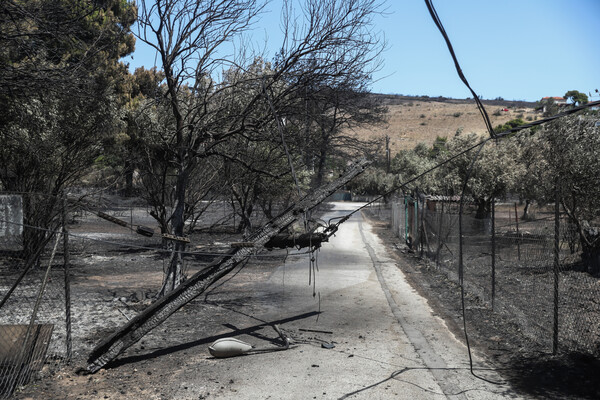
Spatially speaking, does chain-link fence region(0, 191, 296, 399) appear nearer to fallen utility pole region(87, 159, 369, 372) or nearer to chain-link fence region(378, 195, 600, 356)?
fallen utility pole region(87, 159, 369, 372)

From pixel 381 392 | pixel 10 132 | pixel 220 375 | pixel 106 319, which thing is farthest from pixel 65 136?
pixel 381 392

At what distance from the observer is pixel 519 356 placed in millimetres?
7137

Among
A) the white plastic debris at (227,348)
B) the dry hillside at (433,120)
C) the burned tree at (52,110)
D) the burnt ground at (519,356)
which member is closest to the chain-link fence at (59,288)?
the burned tree at (52,110)

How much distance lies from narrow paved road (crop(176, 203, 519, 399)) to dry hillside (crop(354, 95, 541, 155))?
9115 cm

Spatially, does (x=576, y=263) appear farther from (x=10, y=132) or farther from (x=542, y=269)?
(x=10, y=132)

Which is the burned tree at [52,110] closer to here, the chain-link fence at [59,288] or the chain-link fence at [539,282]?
the chain-link fence at [59,288]

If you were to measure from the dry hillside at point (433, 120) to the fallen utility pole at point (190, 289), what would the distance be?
93936mm

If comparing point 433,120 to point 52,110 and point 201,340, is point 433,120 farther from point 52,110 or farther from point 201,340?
point 201,340

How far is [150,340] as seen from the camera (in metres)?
7.98

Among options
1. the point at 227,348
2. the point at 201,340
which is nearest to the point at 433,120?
the point at 201,340

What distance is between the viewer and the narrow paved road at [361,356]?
5914 mm

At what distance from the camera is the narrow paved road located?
19.4 ft

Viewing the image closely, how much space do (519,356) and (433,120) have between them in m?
121

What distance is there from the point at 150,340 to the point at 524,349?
5.55m
